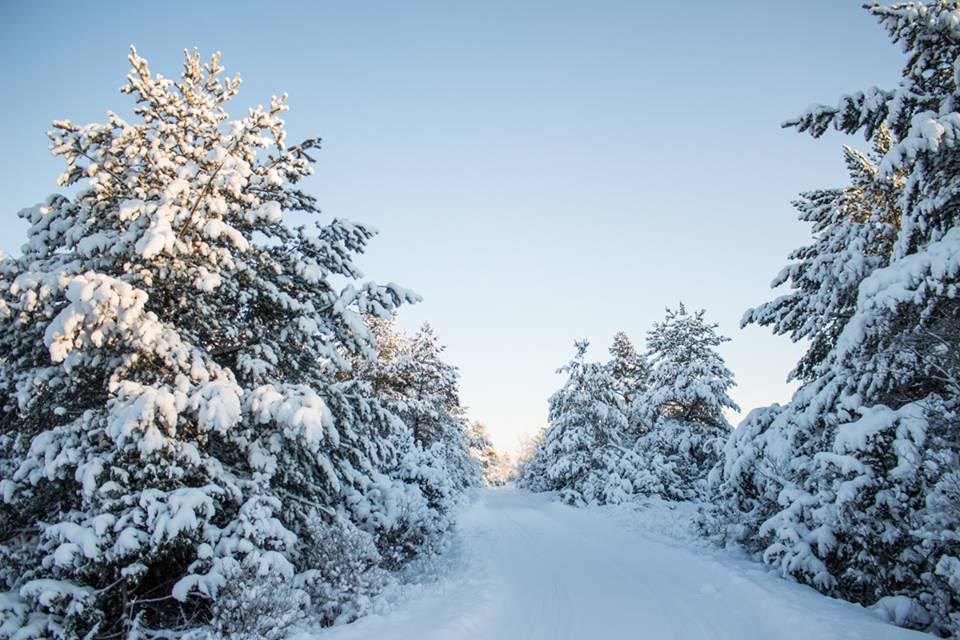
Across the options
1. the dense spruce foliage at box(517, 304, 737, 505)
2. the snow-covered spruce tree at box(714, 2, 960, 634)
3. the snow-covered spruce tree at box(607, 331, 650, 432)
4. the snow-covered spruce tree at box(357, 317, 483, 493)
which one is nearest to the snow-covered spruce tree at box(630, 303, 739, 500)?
the dense spruce foliage at box(517, 304, 737, 505)

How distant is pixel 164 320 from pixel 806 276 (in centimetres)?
1283

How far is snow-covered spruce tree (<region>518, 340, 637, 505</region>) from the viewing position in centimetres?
2592

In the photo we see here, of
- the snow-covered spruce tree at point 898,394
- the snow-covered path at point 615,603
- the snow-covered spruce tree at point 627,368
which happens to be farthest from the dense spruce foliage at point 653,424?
the snow-covered spruce tree at point 898,394

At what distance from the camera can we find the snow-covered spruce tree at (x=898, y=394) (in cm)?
682

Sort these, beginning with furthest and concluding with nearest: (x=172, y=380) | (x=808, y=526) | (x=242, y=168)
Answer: (x=808, y=526)
(x=242, y=168)
(x=172, y=380)

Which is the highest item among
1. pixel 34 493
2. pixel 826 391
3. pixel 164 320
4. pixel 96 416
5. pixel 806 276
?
pixel 806 276

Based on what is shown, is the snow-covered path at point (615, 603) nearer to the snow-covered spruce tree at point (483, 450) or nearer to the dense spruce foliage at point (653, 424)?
the dense spruce foliage at point (653, 424)

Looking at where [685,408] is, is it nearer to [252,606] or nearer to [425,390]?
[425,390]

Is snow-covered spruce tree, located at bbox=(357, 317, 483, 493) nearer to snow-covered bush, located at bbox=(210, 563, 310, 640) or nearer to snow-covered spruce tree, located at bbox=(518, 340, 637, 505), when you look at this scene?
snow-covered spruce tree, located at bbox=(518, 340, 637, 505)

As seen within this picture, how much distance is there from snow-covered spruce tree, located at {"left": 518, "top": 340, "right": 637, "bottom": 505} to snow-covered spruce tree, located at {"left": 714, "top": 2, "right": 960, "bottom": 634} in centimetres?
1647

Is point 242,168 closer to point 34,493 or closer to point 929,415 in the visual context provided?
point 34,493

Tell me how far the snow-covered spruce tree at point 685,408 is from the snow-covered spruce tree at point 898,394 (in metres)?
14.5

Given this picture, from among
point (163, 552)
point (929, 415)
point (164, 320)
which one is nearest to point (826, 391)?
point (929, 415)

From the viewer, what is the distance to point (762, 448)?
10547 mm
